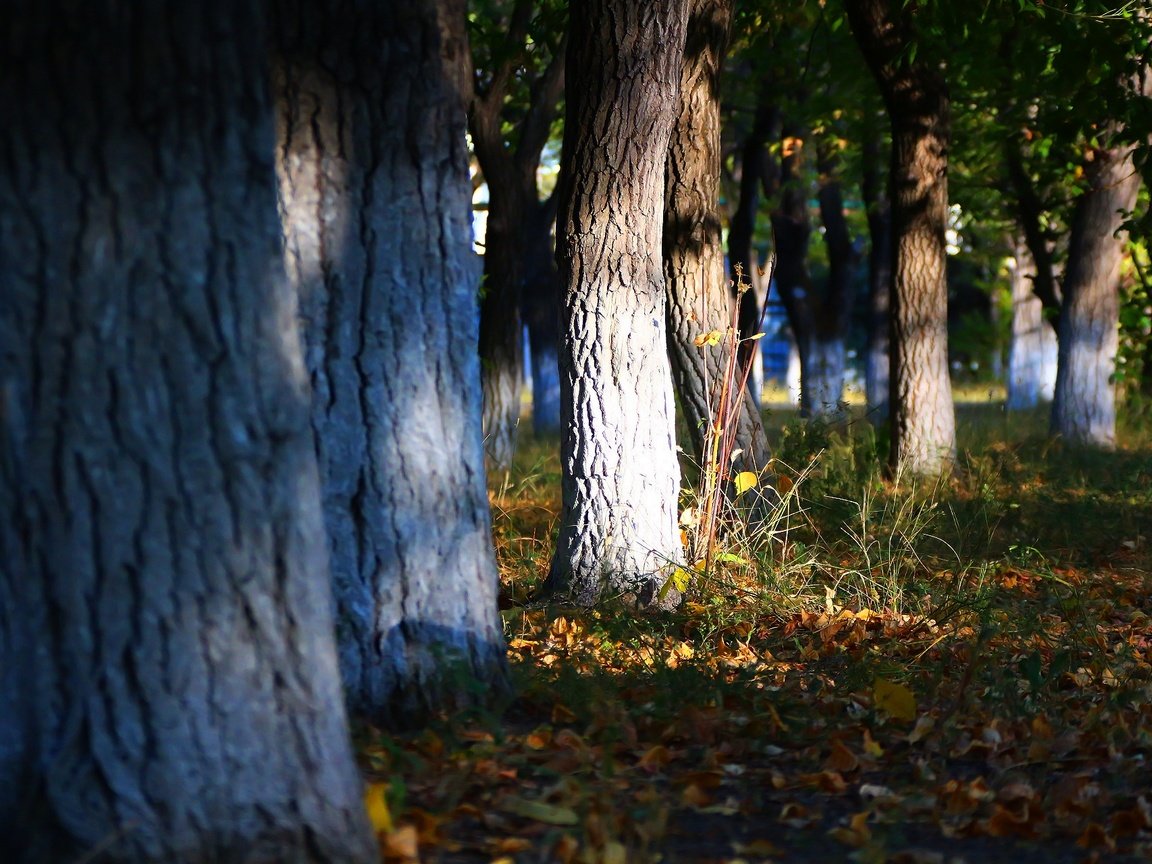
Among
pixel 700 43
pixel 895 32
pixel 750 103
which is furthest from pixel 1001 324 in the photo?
pixel 700 43

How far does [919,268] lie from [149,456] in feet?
28.9

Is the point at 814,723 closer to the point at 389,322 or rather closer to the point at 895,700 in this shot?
the point at 895,700

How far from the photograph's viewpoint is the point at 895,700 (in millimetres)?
4430

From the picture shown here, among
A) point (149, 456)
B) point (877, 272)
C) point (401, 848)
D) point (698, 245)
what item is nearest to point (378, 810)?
point (401, 848)

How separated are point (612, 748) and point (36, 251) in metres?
2.16

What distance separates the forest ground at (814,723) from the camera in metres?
3.30

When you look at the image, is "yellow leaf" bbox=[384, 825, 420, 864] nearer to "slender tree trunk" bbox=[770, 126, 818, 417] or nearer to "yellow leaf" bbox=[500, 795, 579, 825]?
"yellow leaf" bbox=[500, 795, 579, 825]

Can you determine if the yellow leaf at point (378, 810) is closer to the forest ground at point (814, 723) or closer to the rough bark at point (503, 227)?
the forest ground at point (814, 723)

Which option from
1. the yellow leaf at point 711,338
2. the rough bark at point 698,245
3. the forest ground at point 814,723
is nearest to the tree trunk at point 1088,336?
the forest ground at point 814,723

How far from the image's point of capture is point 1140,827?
11.6 ft

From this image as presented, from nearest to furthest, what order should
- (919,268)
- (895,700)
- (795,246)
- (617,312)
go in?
1. (895,700)
2. (617,312)
3. (919,268)
4. (795,246)

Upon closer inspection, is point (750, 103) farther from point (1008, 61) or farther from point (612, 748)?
point (612, 748)

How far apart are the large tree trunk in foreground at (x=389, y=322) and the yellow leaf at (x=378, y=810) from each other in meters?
0.85

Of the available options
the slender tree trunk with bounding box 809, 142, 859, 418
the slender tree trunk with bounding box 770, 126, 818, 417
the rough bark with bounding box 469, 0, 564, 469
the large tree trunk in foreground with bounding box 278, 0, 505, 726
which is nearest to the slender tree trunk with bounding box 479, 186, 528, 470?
the rough bark with bounding box 469, 0, 564, 469
